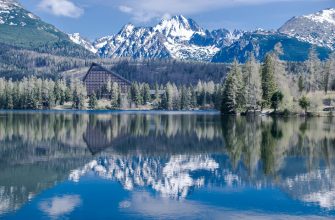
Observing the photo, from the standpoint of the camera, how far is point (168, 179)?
33094 mm

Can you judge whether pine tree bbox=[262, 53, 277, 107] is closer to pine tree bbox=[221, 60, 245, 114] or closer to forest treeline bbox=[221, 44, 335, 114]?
forest treeline bbox=[221, 44, 335, 114]

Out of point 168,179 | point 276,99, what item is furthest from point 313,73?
point 168,179

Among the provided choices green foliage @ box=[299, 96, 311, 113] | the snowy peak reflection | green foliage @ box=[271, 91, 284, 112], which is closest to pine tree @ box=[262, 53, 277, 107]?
green foliage @ box=[271, 91, 284, 112]

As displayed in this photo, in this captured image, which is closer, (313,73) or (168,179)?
(168,179)

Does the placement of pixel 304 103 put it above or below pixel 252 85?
below

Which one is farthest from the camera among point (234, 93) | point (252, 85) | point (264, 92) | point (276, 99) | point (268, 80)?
point (268, 80)

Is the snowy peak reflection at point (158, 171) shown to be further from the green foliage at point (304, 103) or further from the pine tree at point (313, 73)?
the pine tree at point (313, 73)

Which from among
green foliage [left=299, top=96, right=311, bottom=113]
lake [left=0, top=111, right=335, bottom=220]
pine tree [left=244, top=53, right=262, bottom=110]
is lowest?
lake [left=0, top=111, right=335, bottom=220]

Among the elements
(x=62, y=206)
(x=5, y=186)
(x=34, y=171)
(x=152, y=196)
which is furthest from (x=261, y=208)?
(x=34, y=171)

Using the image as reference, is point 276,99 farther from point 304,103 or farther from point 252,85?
point 304,103

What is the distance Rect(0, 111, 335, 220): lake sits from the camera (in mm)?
24469

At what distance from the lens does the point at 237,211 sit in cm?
2445

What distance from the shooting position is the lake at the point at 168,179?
80.3 feet

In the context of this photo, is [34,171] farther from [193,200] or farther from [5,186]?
[193,200]
